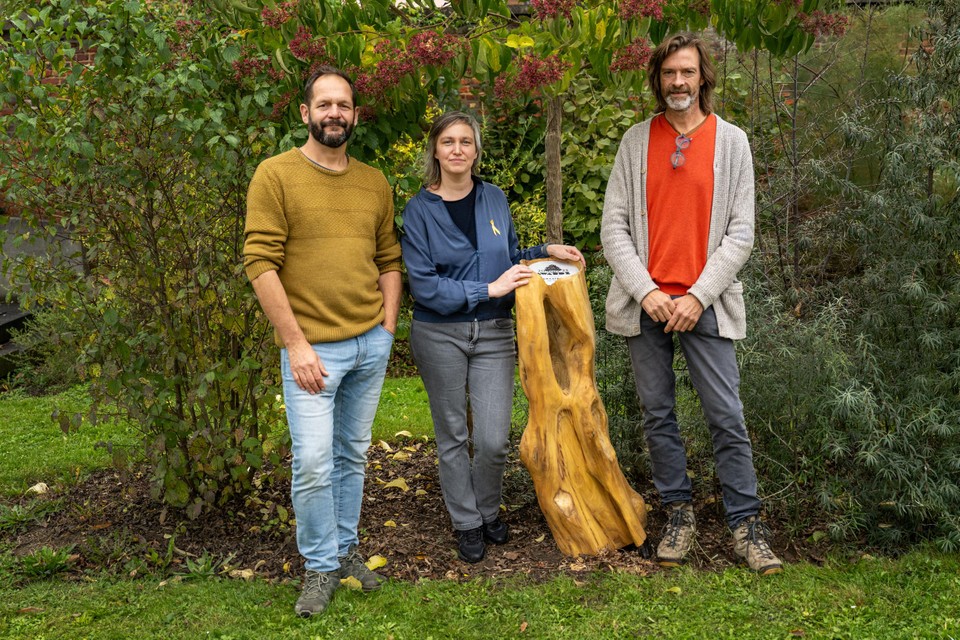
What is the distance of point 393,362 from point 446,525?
3.64 m

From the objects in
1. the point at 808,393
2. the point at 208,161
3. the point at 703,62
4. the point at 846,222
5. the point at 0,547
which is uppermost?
the point at 703,62

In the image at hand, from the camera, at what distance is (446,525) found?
445 centimetres

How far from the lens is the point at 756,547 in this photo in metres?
3.80

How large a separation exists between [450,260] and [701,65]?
4.35ft

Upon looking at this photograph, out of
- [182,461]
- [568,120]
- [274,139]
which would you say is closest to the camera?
[274,139]

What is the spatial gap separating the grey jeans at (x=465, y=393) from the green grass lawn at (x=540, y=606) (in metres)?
0.45

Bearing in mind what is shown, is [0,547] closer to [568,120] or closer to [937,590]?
[937,590]

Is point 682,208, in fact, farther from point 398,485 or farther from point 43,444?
point 43,444

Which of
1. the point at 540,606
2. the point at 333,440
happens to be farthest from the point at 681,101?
the point at 540,606

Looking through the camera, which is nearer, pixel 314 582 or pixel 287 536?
pixel 314 582

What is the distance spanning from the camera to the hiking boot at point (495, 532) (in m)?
4.21

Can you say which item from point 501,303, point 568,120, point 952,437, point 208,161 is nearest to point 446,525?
point 501,303

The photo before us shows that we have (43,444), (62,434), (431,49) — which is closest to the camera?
(431,49)

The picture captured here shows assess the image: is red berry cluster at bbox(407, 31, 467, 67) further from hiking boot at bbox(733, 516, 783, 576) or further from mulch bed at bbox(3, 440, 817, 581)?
hiking boot at bbox(733, 516, 783, 576)
